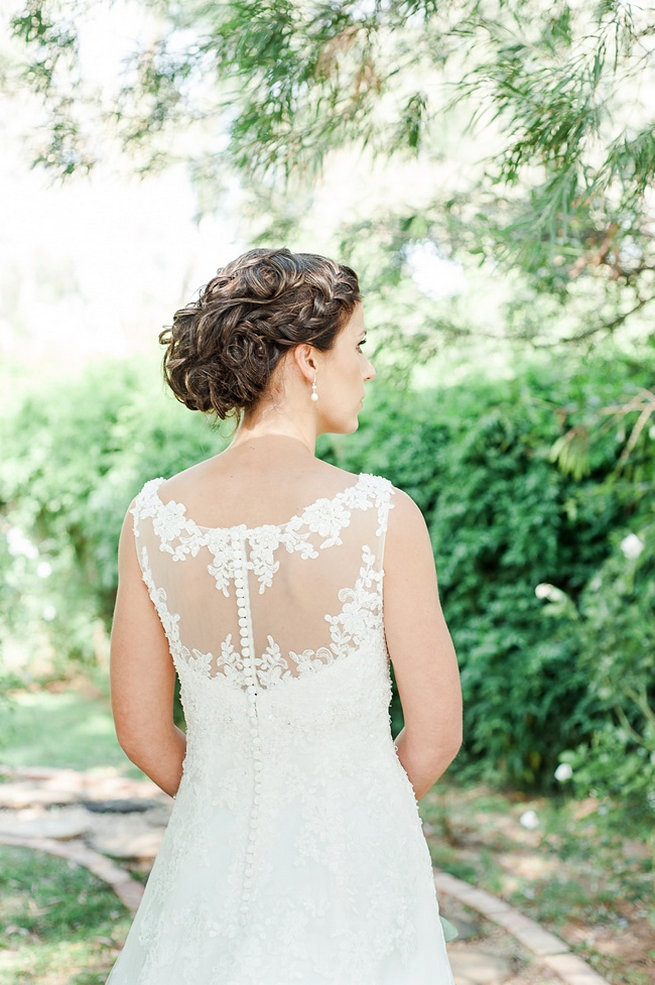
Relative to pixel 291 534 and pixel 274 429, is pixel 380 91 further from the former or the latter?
pixel 291 534

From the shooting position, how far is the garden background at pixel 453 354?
2066 millimetres

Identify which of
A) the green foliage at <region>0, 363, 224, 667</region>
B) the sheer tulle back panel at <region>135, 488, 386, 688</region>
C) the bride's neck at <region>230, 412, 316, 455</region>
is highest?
the bride's neck at <region>230, 412, 316, 455</region>

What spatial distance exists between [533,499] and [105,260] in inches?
561

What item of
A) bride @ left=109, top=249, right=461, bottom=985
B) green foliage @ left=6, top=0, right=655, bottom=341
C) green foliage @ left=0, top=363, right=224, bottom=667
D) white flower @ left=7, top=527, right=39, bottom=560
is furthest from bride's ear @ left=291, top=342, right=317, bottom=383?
green foliage @ left=0, top=363, right=224, bottom=667

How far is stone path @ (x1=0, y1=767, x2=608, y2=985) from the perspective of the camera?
3.12m

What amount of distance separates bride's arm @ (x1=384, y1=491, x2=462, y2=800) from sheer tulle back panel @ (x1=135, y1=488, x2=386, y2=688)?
0.09 ft

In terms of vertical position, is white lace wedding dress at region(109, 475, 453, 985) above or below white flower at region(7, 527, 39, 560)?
above

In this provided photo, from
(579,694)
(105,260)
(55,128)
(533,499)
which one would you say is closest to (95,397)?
(533,499)

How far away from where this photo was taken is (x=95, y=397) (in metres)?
6.72

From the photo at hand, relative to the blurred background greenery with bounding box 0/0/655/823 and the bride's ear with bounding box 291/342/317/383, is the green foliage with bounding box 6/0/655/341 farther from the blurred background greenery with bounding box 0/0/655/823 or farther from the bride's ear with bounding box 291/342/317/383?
the bride's ear with bounding box 291/342/317/383

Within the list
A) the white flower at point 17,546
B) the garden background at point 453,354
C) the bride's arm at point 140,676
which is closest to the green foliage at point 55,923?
the garden background at point 453,354

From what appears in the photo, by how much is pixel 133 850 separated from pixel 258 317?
3210 mm

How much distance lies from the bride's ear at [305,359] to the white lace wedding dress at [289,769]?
0.61 feet

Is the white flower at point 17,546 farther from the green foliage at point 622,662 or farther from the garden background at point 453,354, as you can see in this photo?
the green foliage at point 622,662
